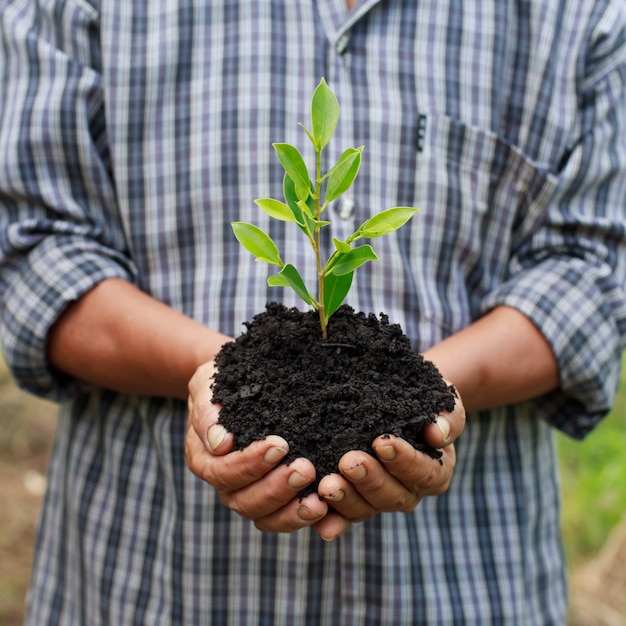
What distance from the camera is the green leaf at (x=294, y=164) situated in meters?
0.92

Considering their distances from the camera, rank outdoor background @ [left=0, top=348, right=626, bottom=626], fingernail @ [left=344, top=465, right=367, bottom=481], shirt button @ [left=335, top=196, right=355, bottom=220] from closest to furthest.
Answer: fingernail @ [left=344, top=465, right=367, bottom=481] < shirt button @ [left=335, top=196, right=355, bottom=220] < outdoor background @ [left=0, top=348, right=626, bottom=626]

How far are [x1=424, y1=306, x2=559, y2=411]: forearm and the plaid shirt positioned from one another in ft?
0.10

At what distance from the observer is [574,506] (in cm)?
292

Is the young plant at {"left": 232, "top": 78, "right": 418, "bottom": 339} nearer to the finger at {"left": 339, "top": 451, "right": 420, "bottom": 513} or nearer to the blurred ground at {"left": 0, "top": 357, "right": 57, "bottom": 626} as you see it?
the finger at {"left": 339, "top": 451, "right": 420, "bottom": 513}

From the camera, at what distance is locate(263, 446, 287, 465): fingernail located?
921 mm

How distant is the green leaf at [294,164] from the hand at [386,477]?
1.07 feet

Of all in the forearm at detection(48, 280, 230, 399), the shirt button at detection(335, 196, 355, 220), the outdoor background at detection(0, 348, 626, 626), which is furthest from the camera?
the outdoor background at detection(0, 348, 626, 626)

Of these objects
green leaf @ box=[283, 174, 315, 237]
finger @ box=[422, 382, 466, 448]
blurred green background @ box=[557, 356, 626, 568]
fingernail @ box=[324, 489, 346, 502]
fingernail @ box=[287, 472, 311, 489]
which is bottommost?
blurred green background @ box=[557, 356, 626, 568]

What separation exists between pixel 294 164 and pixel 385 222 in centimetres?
13

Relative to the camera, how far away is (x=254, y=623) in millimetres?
1312

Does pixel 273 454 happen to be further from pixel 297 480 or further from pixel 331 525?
pixel 331 525

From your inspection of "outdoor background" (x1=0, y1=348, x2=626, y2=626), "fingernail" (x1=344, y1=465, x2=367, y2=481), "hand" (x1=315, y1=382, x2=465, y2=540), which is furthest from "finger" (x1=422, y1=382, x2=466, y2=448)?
"outdoor background" (x1=0, y1=348, x2=626, y2=626)

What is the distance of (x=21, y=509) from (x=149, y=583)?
185 cm

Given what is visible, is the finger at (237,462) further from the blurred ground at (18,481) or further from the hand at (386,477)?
the blurred ground at (18,481)
